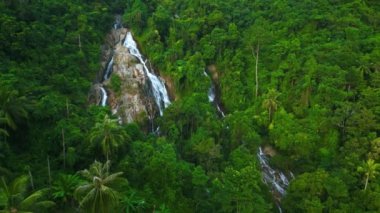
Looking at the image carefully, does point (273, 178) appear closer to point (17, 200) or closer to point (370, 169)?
point (370, 169)

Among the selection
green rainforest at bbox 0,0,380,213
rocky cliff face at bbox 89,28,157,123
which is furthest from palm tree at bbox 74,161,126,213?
rocky cliff face at bbox 89,28,157,123

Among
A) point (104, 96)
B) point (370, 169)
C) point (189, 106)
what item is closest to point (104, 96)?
point (104, 96)

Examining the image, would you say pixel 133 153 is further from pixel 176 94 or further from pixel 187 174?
pixel 176 94

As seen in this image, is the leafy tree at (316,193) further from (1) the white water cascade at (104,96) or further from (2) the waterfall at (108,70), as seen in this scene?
(2) the waterfall at (108,70)

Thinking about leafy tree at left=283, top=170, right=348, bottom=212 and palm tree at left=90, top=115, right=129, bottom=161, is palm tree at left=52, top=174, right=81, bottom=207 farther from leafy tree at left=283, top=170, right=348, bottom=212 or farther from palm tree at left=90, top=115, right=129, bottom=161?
leafy tree at left=283, top=170, right=348, bottom=212

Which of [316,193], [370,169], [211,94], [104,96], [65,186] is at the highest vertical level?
[104,96]

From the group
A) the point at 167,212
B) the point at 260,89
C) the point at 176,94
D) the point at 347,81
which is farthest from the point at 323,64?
the point at 167,212
